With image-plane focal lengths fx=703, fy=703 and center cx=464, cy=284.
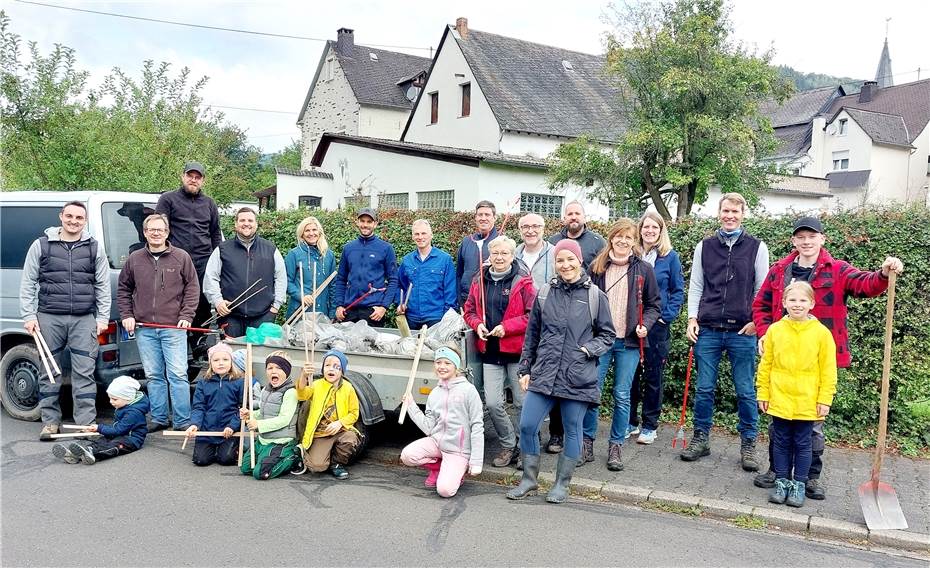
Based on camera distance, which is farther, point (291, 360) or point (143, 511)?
point (291, 360)

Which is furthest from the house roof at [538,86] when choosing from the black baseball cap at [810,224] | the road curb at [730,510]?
the road curb at [730,510]

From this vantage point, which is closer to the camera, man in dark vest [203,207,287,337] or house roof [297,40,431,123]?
man in dark vest [203,207,287,337]

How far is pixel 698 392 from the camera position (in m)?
6.00

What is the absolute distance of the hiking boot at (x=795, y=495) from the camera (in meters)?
5.00

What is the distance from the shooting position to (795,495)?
5.02 metres

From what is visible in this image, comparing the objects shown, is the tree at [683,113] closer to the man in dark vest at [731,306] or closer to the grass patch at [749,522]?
the man in dark vest at [731,306]

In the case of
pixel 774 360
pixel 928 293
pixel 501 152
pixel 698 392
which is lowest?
pixel 698 392

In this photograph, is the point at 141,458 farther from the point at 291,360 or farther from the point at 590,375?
the point at 590,375

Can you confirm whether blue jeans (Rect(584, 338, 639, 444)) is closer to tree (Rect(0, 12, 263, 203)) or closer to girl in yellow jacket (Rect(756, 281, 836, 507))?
girl in yellow jacket (Rect(756, 281, 836, 507))

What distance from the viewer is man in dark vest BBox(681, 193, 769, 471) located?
5691mm

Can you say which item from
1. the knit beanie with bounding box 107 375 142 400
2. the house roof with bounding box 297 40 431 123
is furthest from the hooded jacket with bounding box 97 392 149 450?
the house roof with bounding box 297 40 431 123

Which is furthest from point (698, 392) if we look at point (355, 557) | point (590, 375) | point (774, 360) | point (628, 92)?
point (628, 92)

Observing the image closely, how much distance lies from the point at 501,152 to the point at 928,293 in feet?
62.3

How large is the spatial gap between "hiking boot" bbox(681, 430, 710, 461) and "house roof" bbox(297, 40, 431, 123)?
113 feet
